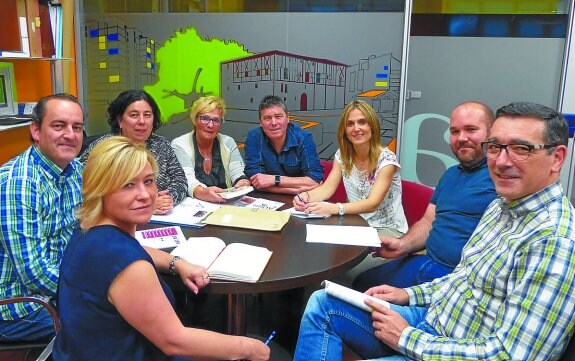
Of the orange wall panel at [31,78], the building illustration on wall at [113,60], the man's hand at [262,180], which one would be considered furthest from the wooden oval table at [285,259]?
the building illustration on wall at [113,60]

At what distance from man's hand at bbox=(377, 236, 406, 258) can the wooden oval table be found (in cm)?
15

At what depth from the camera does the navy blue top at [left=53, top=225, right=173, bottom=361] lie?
1106 mm

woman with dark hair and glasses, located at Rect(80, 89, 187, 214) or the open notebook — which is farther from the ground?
woman with dark hair and glasses, located at Rect(80, 89, 187, 214)

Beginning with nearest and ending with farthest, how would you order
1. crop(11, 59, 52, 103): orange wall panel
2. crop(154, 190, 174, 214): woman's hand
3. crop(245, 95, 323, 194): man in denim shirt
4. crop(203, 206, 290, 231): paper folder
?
1. crop(203, 206, 290, 231): paper folder
2. crop(154, 190, 174, 214): woman's hand
3. crop(245, 95, 323, 194): man in denim shirt
4. crop(11, 59, 52, 103): orange wall panel

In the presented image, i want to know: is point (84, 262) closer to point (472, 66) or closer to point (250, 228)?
point (250, 228)

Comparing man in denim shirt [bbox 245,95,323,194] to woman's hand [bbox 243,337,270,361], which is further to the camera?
man in denim shirt [bbox 245,95,323,194]

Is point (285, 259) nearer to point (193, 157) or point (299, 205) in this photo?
point (299, 205)

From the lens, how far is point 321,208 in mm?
2277

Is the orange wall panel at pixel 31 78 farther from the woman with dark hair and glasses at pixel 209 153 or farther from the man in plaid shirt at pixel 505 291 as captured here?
the man in plaid shirt at pixel 505 291

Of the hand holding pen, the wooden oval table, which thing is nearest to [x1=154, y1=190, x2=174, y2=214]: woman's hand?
the wooden oval table

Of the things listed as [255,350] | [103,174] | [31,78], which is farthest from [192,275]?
[31,78]

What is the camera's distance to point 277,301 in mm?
2803

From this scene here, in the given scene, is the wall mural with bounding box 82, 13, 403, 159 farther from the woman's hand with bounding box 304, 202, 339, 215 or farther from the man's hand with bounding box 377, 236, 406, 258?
the man's hand with bounding box 377, 236, 406, 258

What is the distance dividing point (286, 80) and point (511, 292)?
316cm
